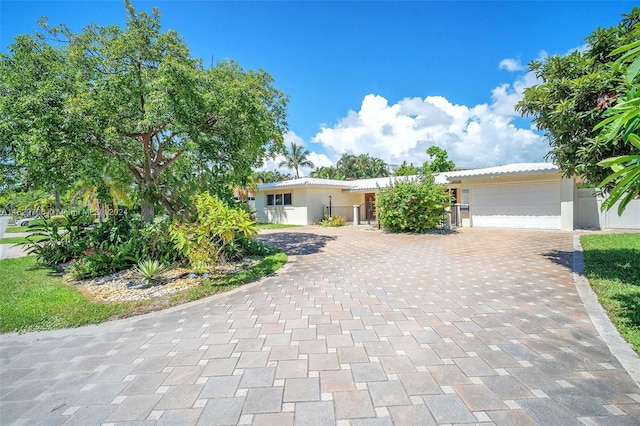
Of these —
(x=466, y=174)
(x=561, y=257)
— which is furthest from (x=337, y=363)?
(x=466, y=174)

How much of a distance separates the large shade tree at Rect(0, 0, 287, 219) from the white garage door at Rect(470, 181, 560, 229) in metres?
11.7

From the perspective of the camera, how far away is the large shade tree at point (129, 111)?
593 cm

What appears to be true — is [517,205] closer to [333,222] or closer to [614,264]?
[614,264]

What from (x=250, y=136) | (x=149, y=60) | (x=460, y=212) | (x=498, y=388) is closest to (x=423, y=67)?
(x=460, y=212)

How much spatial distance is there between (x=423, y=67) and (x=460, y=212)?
25.5ft

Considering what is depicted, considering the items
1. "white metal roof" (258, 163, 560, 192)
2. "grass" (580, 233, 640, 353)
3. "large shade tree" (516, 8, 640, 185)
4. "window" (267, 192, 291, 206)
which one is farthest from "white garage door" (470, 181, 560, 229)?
"window" (267, 192, 291, 206)

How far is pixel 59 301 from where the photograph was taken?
4980 mm

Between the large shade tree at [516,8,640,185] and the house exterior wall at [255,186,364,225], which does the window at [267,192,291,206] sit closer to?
the house exterior wall at [255,186,364,225]

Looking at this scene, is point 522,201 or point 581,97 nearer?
point 581,97

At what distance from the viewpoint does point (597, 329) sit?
11.6 ft

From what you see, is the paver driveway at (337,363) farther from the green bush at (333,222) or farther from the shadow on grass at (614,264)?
the green bush at (333,222)

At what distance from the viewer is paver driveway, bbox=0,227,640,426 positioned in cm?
227

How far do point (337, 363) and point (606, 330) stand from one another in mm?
3478

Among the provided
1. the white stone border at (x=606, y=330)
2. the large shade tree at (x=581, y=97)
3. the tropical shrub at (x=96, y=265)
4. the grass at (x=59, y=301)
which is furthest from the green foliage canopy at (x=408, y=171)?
the tropical shrub at (x=96, y=265)
